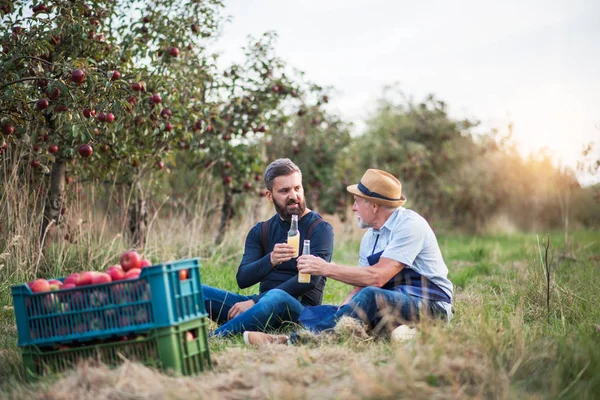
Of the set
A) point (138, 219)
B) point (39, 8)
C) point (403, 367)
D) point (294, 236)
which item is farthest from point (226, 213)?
point (403, 367)

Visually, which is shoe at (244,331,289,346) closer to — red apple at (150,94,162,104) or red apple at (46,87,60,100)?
red apple at (46,87,60,100)

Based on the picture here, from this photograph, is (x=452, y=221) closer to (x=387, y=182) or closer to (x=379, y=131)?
(x=379, y=131)

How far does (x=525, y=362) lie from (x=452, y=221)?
611 inches

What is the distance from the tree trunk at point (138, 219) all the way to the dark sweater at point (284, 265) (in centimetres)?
314

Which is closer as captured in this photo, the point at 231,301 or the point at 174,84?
the point at 231,301

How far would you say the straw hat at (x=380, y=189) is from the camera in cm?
426

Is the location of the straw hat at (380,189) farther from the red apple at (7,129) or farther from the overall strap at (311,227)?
the red apple at (7,129)

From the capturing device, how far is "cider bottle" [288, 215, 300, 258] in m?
4.50

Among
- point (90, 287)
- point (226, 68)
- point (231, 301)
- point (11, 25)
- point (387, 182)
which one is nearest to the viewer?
point (90, 287)

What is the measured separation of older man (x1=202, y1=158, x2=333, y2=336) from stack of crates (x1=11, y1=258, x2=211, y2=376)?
104 centimetres

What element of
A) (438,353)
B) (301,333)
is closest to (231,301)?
(301,333)

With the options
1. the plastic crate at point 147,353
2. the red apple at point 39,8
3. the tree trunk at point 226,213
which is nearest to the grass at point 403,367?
the plastic crate at point 147,353

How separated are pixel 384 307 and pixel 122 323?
5.51 feet

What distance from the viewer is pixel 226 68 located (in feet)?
30.4
